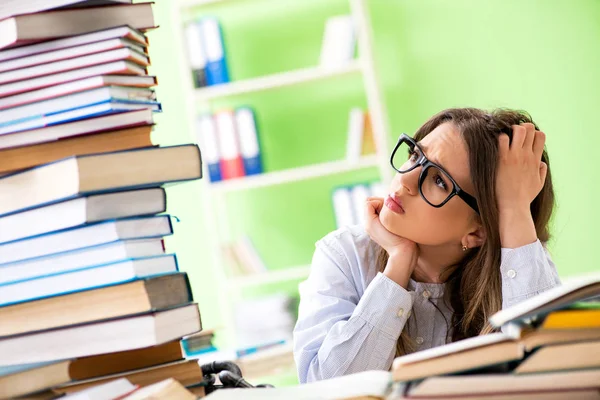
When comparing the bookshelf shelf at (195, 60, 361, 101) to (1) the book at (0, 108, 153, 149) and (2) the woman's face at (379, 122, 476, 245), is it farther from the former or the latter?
(1) the book at (0, 108, 153, 149)

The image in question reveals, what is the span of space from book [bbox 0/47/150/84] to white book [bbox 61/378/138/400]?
1.29ft

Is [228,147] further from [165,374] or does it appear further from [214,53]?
[165,374]

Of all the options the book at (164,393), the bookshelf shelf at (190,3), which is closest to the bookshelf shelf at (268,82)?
the bookshelf shelf at (190,3)

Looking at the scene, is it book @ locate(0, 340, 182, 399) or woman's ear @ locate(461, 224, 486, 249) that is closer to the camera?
book @ locate(0, 340, 182, 399)

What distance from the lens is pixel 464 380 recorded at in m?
0.80

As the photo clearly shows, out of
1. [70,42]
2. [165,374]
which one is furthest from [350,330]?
[70,42]

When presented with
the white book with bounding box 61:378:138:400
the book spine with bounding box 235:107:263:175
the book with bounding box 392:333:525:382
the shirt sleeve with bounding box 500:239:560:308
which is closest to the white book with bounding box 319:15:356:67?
the book spine with bounding box 235:107:263:175

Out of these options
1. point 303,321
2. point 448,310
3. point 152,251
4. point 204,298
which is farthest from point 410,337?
point 204,298

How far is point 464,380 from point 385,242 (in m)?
0.97

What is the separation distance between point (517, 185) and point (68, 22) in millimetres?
970

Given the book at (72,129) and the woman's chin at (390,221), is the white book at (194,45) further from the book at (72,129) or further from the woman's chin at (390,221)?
the book at (72,129)

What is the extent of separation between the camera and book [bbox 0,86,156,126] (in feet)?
3.39

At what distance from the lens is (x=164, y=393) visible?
91cm

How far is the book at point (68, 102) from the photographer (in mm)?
1033
